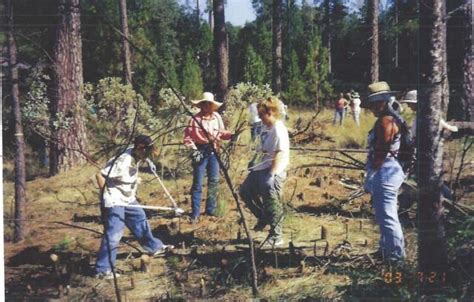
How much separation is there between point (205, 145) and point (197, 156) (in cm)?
8

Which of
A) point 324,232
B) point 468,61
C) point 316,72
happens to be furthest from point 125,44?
point 468,61

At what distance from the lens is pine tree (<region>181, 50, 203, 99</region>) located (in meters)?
3.42

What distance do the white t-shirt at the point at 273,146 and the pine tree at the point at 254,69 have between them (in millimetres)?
255

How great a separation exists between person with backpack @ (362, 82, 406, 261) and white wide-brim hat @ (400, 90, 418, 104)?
0.25ft

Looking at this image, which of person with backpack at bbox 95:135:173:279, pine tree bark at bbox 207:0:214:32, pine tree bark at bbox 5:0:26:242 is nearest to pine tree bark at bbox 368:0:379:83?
pine tree bark at bbox 207:0:214:32

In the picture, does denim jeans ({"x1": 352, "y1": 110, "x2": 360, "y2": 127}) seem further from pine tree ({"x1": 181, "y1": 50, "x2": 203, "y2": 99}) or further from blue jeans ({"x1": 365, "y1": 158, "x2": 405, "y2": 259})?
pine tree ({"x1": 181, "y1": 50, "x2": 203, "y2": 99})

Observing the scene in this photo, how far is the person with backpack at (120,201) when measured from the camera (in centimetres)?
350

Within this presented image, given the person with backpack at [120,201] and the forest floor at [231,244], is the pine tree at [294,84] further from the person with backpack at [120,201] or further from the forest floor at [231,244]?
the person with backpack at [120,201]

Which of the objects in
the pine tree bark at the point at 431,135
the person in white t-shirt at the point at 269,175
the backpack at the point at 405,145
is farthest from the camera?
the person in white t-shirt at the point at 269,175

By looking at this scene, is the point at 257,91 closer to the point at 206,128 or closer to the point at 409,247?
the point at 206,128

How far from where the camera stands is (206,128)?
11.4 feet

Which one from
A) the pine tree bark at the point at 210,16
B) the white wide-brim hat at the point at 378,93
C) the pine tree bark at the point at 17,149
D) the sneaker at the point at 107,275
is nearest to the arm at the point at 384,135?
the white wide-brim hat at the point at 378,93

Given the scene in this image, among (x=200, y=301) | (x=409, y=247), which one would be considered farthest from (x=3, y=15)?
(x=409, y=247)

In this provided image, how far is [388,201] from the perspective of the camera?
3.34m
